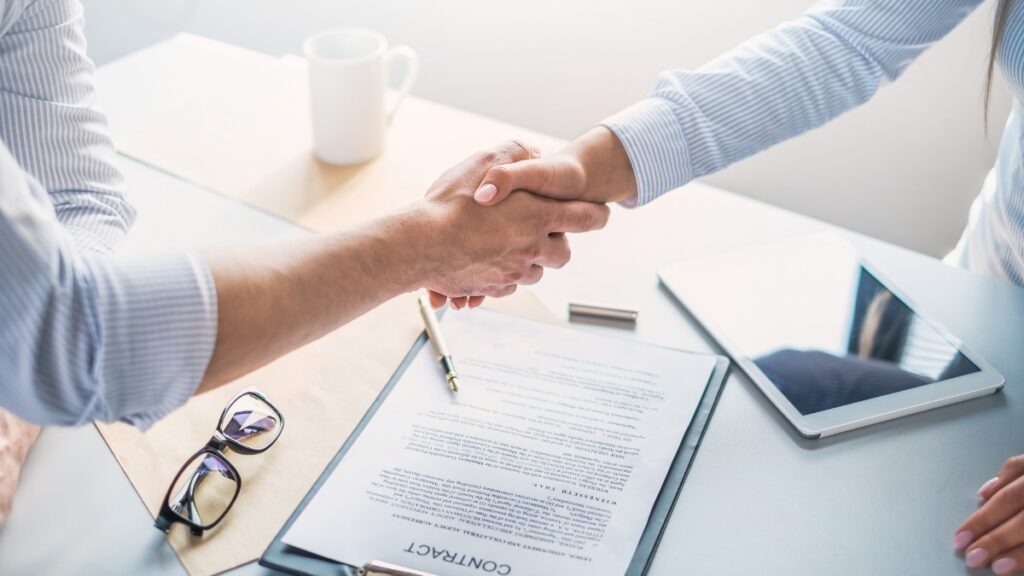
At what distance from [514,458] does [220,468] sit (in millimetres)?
258

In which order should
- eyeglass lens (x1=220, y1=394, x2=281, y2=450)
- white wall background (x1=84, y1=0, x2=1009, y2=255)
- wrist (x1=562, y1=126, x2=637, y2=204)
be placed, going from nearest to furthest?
eyeglass lens (x1=220, y1=394, x2=281, y2=450), wrist (x1=562, y1=126, x2=637, y2=204), white wall background (x1=84, y1=0, x2=1009, y2=255)

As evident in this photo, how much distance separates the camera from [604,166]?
3.57ft

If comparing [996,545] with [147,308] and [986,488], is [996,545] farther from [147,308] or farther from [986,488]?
[147,308]

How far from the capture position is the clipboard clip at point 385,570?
0.69m

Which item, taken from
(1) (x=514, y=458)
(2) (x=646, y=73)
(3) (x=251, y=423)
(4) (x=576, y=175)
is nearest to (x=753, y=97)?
(4) (x=576, y=175)

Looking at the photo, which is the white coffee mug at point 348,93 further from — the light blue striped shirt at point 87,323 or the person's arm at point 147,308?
the light blue striped shirt at point 87,323

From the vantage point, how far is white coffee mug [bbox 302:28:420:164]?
3.96 ft

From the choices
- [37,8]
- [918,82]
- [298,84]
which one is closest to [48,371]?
[37,8]

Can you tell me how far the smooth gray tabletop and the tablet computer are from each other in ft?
0.06

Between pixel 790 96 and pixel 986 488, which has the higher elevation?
pixel 790 96

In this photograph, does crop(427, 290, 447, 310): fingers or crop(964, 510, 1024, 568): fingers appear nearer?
crop(964, 510, 1024, 568): fingers

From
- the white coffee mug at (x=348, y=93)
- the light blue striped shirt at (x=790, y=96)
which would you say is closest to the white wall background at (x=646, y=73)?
the light blue striped shirt at (x=790, y=96)

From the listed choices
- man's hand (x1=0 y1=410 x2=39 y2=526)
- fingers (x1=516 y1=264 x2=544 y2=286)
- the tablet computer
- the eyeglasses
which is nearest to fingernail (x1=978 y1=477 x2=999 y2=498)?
the tablet computer

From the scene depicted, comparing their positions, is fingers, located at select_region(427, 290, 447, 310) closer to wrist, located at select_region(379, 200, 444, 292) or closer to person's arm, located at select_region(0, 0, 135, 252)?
wrist, located at select_region(379, 200, 444, 292)
